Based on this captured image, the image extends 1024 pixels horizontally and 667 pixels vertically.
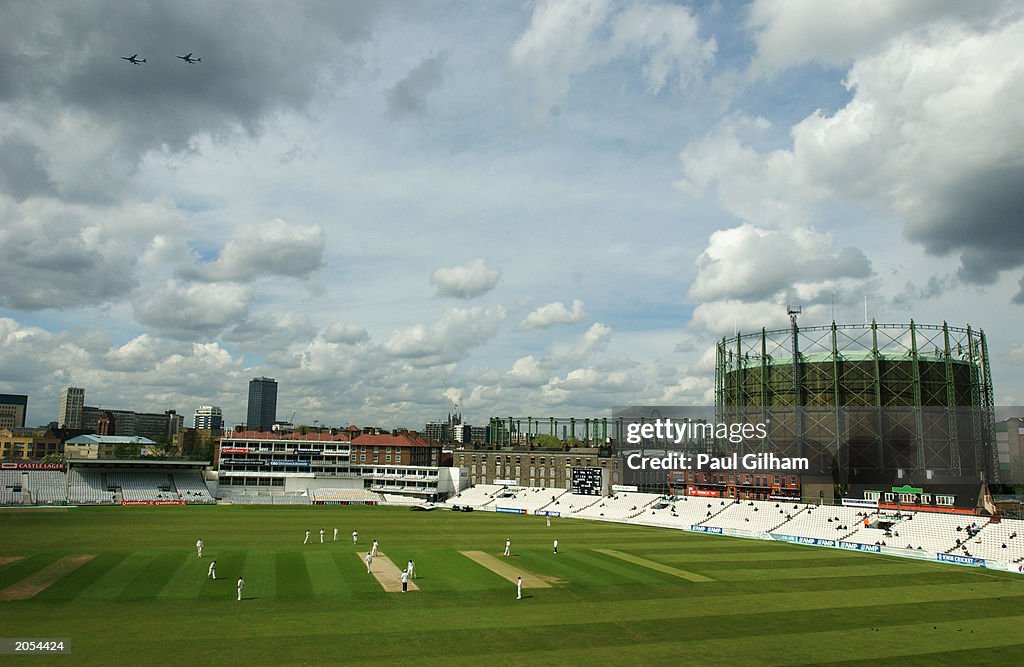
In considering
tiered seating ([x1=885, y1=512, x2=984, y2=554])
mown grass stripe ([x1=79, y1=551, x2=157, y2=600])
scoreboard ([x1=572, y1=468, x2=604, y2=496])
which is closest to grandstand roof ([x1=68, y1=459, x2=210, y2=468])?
scoreboard ([x1=572, y1=468, x2=604, y2=496])

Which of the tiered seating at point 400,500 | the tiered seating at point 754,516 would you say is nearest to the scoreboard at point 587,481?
the tiered seating at point 754,516

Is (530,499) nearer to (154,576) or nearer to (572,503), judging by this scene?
(572,503)

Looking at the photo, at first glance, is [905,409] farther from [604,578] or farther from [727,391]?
[604,578]

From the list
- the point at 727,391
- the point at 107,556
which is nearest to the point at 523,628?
the point at 107,556

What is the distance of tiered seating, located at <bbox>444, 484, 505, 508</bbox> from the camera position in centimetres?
12131

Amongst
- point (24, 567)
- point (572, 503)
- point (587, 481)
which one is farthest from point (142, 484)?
point (24, 567)

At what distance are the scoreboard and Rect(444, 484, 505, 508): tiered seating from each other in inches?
643

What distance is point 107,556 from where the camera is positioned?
169ft

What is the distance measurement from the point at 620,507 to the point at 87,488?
269 feet

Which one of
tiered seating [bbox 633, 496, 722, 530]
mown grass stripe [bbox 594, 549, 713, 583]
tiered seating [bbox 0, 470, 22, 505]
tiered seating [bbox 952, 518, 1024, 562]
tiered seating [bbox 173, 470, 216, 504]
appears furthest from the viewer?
tiered seating [bbox 173, 470, 216, 504]

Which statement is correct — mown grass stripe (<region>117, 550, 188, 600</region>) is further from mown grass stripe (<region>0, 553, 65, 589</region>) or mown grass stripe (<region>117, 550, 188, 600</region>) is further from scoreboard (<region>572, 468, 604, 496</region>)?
scoreboard (<region>572, 468, 604, 496</region>)

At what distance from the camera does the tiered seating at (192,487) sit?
110606 millimetres

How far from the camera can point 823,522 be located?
3159 inches

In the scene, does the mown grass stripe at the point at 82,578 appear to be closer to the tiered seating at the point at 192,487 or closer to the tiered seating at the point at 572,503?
the tiered seating at the point at 192,487
